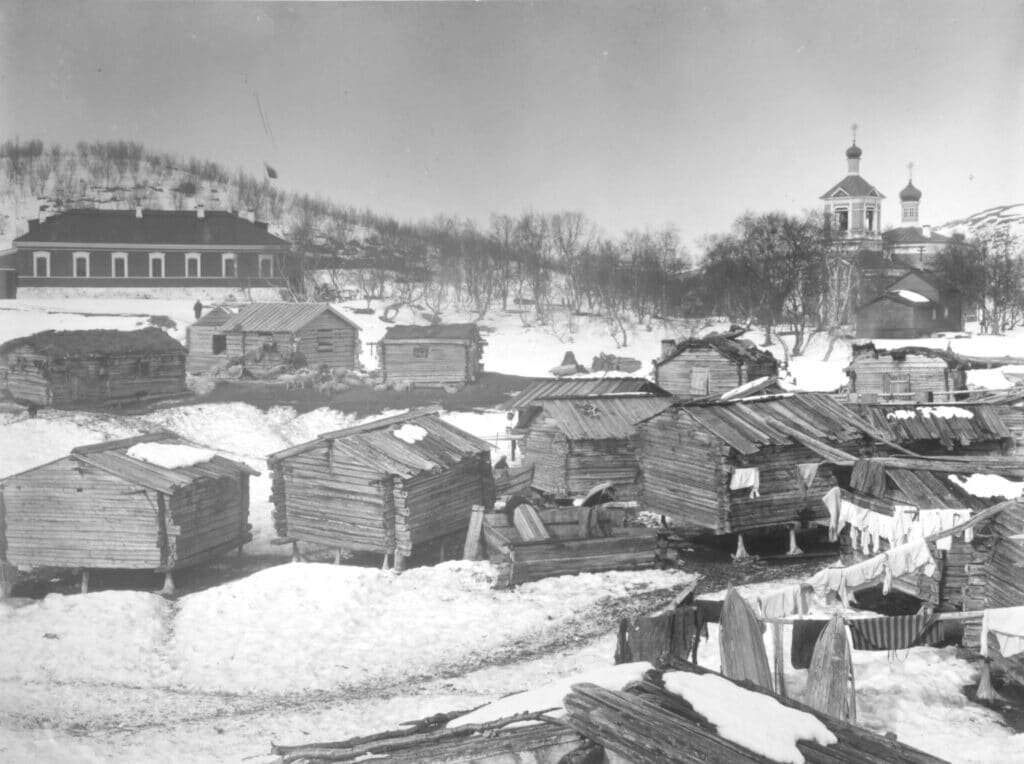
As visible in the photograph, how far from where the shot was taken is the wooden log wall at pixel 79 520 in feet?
39.0

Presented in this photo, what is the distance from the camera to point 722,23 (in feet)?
33.0

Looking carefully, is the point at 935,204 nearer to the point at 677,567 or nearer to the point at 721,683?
the point at 677,567

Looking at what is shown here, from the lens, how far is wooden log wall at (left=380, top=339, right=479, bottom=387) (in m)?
15.2

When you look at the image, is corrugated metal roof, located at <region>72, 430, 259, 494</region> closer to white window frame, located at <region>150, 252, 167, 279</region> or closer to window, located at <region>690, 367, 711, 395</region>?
white window frame, located at <region>150, 252, 167, 279</region>

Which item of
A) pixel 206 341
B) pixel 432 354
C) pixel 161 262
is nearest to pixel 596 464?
pixel 432 354

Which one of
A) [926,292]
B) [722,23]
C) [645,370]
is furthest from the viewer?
[926,292]

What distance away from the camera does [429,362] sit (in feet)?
52.2

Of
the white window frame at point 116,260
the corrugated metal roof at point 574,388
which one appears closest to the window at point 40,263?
the white window frame at point 116,260

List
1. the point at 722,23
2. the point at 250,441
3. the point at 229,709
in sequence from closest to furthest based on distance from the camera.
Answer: the point at 229,709 < the point at 722,23 < the point at 250,441

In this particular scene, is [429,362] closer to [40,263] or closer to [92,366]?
[92,366]

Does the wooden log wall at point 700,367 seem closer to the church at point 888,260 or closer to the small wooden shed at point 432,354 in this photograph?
the church at point 888,260

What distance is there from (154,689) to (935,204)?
11.8 metres

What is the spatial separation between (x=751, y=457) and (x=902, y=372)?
11.7m

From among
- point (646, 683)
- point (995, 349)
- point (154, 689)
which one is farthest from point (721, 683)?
point (995, 349)
